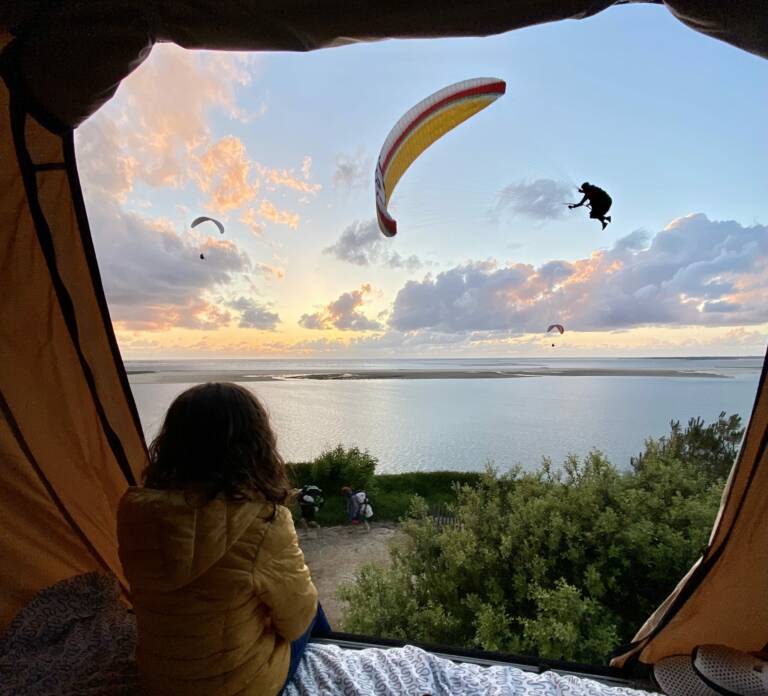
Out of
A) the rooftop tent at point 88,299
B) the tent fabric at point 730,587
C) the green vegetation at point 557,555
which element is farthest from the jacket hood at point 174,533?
the tent fabric at point 730,587

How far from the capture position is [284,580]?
37.8 inches

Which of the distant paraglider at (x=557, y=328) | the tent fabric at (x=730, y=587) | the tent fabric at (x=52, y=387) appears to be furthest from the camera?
the distant paraglider at (x=557, y=328)

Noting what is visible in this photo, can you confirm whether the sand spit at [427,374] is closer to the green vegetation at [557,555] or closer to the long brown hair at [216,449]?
the green vegetation at [557,555]

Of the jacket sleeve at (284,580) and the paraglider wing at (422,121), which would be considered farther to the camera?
the paraglider wing at (422,121)

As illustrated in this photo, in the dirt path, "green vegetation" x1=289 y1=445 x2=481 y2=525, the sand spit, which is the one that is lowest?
the dirt path

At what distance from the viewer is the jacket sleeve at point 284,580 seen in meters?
0.93

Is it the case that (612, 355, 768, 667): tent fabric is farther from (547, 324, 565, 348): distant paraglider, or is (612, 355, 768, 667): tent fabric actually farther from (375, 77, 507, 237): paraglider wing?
(375, 77, 507, 237): paraglider wing

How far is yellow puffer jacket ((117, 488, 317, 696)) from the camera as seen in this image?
865mm

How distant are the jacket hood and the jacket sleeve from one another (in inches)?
3.0

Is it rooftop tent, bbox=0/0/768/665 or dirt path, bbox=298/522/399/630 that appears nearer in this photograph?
rooftop tent, bbox=0/0/768/665

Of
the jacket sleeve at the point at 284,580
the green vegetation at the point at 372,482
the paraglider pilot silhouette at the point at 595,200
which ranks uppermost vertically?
the paraglider pilot silhouette at the point at 595,200

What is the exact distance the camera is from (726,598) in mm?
1264

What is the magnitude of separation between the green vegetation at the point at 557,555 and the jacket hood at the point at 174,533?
3.53 ft

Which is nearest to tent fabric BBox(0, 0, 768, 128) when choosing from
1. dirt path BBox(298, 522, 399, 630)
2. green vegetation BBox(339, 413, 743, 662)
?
green vegetation BBox(339, 413, 743, 662)
